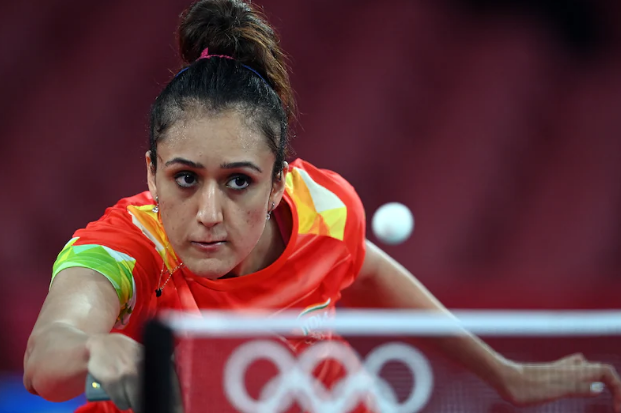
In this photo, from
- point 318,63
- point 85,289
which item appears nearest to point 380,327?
point 85,289

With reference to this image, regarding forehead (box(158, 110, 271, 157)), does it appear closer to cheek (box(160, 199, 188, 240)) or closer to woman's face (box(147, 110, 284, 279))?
woman's face (box(147, 110, 284, 279))

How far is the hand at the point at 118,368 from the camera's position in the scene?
1123 millimetres

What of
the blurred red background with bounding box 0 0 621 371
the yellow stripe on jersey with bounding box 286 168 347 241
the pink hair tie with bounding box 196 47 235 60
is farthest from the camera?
the blurred red background with bounding box 0 0 621 371

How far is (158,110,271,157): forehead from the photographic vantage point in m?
1.72

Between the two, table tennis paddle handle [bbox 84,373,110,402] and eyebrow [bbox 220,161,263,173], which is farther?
eyebrow [bbox 220,161,263,173]

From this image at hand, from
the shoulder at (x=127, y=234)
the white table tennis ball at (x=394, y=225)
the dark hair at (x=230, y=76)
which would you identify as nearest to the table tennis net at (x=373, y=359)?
the shoulder at (x=127, y=234)

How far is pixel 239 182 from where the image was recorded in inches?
70.1

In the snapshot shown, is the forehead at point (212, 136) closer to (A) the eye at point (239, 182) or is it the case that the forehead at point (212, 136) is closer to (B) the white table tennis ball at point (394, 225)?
(A) the eye at point (239, 182)

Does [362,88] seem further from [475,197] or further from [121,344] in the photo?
[121,344]

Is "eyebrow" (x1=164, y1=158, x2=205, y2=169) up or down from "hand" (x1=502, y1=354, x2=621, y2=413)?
up

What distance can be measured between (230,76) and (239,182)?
0.24 metres

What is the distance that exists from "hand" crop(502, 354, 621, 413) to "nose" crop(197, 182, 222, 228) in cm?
69

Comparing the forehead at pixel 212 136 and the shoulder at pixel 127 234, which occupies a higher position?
the forehead at pixel 212 136

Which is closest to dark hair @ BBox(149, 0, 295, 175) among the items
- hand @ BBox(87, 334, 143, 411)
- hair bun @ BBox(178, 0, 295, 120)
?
hair bun @ BBox(178, 0, 295, 120)
